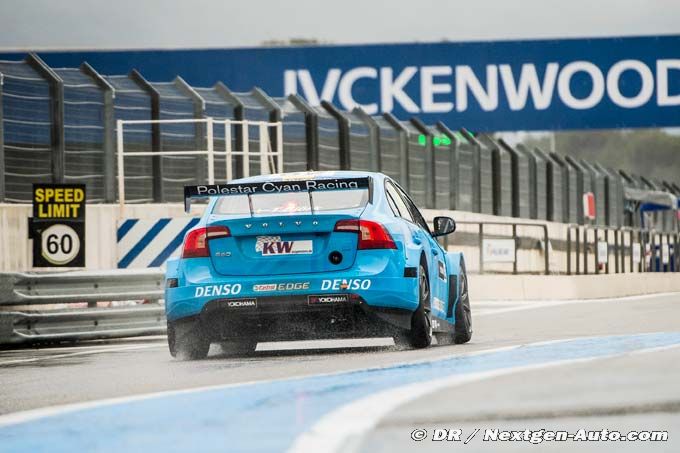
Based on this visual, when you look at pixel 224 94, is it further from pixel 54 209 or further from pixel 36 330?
pixel 36 330

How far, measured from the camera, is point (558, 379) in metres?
9.38

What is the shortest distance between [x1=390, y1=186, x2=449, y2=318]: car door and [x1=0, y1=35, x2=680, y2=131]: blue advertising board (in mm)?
35780

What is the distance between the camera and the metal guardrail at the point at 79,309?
16.5 metres

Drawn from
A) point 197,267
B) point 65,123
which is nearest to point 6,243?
point 65,123

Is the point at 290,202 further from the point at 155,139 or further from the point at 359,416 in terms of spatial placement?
the point at 155,139

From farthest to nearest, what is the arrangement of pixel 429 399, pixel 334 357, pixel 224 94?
pixel 224 94, pixel 334 357, pixel 429 399

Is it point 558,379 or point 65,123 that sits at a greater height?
point 65,123

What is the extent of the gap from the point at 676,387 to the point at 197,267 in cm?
473

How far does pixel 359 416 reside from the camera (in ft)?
25.1

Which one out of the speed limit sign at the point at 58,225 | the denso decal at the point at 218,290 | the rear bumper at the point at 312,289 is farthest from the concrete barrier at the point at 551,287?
the denso decal at the point at 218,290

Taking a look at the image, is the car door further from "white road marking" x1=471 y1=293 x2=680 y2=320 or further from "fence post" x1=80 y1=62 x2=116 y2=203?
"fence post" x1=80 y1=62 x2=116 y2=203

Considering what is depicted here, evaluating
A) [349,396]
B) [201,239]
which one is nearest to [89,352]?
[201,239]

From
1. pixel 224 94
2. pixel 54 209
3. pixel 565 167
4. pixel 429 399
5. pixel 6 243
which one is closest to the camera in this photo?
pixel 429 399

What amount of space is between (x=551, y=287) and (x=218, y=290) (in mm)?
20732
